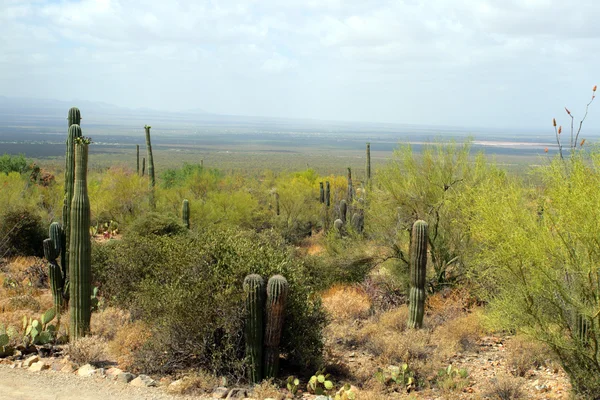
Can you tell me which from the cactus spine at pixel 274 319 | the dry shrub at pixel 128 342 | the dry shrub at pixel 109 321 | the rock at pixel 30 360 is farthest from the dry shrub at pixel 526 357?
the rock at pixel 30 360

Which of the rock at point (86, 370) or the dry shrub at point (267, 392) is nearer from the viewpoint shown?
the dry shrub at point (267, 392)

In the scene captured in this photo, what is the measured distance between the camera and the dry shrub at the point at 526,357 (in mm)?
9891

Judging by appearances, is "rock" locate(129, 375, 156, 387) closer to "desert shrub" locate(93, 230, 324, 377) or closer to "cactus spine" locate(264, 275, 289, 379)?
"desert shrub" locate(93, 230, 324, 377)

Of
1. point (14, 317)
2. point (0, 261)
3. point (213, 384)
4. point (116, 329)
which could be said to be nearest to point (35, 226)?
point (0, 261)

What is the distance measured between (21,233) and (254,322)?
496 inches

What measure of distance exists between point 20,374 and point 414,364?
20.2 feet

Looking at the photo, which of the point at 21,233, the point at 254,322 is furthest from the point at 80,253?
the point at 21,233

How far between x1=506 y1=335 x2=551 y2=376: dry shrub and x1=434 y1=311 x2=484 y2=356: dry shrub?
0.91m

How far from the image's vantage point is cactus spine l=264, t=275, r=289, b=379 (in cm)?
877

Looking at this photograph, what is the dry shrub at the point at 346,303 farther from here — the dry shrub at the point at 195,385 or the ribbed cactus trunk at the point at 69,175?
the ribbed cactus trunk at the point at 69,175

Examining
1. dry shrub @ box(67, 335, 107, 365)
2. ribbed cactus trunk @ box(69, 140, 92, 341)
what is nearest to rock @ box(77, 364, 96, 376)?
dry shrub @ box(67, 335, 107, 365)

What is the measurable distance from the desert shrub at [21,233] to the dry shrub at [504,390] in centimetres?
1435

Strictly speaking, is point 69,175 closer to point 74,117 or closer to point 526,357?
point 74,117

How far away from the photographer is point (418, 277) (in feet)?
40.7
